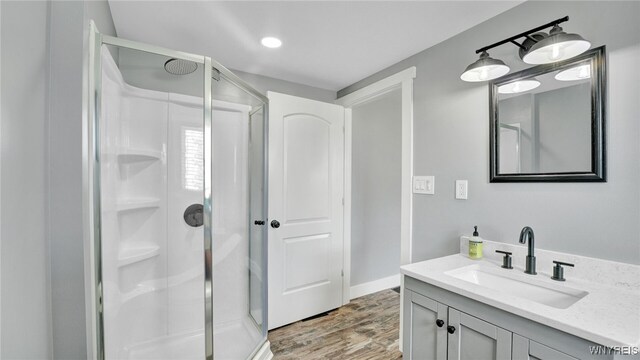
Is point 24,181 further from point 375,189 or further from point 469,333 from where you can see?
point 375,189

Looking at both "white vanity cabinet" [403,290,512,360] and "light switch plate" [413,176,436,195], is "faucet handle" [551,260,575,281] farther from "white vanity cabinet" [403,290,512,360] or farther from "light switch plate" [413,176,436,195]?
"light switch plate" [413,176,436,195]

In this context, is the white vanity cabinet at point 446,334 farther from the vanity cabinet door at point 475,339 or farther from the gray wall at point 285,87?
the gray wall at point 285,87

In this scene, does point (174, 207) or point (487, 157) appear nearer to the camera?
point (487, 157)

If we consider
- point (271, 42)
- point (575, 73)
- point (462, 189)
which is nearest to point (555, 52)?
point (575, 73)

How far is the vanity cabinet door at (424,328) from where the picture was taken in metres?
1.25

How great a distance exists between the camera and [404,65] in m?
2.18

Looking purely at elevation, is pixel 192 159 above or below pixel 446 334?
above

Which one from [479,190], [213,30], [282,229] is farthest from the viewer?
[282,229]

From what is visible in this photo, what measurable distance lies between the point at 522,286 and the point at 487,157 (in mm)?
710

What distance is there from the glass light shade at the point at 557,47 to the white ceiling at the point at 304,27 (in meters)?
0.42

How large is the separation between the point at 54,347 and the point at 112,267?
18.1 inches

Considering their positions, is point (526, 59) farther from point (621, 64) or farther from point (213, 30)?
point (213, 30)

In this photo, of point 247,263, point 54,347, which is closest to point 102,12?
point 54,347

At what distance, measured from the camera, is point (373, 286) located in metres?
3.20
